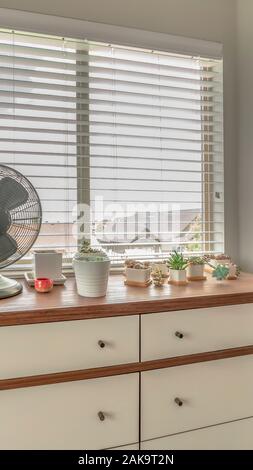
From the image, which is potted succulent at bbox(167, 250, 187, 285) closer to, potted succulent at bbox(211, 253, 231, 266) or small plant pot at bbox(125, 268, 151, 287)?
small plant pot at bbox(125, 268, 151, 287)

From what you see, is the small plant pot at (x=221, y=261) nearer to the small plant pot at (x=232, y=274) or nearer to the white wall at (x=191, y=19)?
the small plant pot at (x=232, y=274)

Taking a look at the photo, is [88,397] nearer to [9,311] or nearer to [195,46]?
[9,311]

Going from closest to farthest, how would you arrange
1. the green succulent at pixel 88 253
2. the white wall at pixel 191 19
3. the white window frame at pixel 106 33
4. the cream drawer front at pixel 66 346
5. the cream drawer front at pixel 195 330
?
the cream drawer front at pixel 66 346
the cream drawer front at pixel 195 330
the green succulent at pixel 88 253
the white window frame at pixel 106 33
the white wall at pixel 191 19

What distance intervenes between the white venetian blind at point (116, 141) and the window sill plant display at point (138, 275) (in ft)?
0.91

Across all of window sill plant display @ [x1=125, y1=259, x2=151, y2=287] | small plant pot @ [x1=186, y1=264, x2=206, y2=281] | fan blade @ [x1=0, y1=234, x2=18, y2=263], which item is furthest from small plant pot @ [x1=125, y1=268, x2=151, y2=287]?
fan blade @ [x1=0, y1=234, x2=18, y2=263]

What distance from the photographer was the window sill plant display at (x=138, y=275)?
1488mm

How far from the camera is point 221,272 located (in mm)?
1594

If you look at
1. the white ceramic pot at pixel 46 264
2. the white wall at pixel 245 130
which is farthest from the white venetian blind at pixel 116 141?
the white ceramic pot at pixel 46 264

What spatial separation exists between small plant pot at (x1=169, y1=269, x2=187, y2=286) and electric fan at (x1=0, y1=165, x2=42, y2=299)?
1.91 feet

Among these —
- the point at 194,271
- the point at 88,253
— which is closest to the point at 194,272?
the point at 194,271

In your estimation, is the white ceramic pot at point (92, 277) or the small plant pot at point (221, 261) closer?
the white ceramic pot at point (92, 277)

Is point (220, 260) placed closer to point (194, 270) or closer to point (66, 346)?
point (194, 270)

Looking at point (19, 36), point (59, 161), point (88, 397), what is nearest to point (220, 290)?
point (88, 397)
